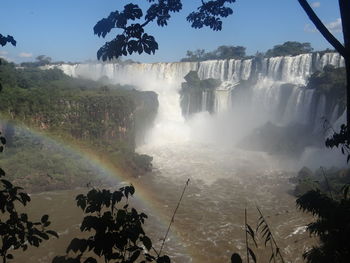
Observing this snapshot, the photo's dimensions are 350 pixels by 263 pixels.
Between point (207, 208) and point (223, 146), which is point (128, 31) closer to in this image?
point (207, 208)

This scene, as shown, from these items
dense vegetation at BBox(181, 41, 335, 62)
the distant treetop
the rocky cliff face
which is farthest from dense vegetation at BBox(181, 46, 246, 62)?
the distant treetop

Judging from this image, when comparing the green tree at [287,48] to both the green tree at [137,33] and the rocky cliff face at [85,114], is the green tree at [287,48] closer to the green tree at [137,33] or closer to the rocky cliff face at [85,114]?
the rocky cliff face at [85,114]

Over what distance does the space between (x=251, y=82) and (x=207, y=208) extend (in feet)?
81.1

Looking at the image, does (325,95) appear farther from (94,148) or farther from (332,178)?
(94,148)

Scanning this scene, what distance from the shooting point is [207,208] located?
18.7m

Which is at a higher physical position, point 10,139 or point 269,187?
point 10,139

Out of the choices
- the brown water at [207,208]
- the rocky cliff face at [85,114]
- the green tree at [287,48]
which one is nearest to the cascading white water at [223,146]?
the brown water at [207,208]

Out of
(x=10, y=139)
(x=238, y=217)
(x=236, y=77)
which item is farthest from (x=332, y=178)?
(x=236, y=77)

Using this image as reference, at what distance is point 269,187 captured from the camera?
2245 cm

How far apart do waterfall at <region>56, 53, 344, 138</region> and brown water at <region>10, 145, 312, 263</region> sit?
6186mm

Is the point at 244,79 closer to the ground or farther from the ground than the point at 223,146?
farther from the ground

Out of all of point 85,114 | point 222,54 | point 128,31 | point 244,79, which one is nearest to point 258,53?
point 222,54

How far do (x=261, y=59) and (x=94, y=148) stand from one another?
2247cm

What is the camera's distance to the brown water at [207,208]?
14094 mm
